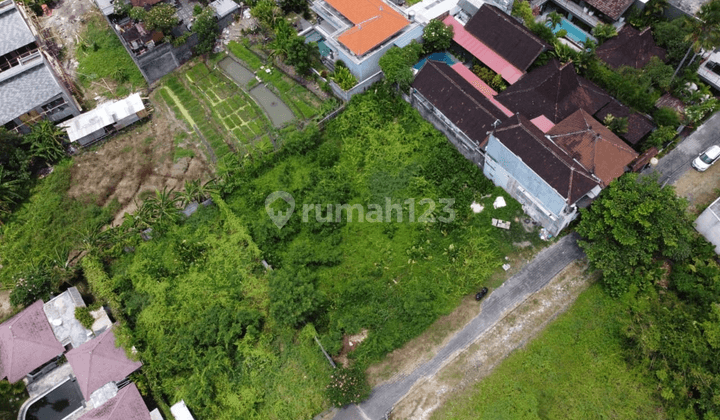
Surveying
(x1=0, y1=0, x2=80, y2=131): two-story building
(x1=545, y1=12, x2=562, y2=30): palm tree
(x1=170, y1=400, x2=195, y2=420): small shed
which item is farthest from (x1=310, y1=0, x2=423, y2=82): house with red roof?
(x1=170, y1=400, x2=195, y2=420): small shed

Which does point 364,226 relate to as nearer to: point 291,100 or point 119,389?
point 291,100

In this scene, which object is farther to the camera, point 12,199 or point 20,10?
point 20,10

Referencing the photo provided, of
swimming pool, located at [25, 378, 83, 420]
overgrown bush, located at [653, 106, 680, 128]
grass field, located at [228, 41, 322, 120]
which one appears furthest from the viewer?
grass field, located at [228, 41, 322, 120]

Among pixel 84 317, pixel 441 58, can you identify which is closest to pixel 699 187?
pixel 441 58

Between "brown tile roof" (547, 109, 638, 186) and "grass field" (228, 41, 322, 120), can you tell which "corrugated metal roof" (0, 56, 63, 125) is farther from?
"brown tile roof" (547, 109, 638, 186)

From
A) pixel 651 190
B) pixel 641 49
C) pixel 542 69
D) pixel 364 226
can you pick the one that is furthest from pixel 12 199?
pixel 641 49
